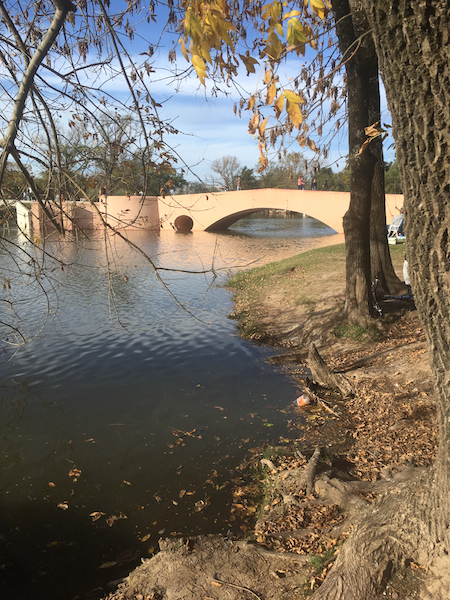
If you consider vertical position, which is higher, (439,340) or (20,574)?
(439,340)

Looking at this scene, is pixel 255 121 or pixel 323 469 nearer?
pixel 255 121

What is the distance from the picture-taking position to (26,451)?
5.68 meters

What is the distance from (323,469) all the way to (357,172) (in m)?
5.69

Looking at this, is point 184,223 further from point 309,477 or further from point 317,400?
point 309,477

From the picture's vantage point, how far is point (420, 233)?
2.09 metres

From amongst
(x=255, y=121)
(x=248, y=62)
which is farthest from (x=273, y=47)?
(x=255, y=121)

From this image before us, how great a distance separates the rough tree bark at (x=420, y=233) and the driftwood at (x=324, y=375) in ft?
13.4

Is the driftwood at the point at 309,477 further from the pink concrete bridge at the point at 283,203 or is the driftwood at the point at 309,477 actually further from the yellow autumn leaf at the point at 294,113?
the pink concrete bridge at the point at 283,203

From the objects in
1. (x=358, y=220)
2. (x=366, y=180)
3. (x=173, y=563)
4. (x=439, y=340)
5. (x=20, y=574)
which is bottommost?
(x=20, y=574)

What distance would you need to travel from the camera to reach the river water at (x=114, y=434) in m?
4.04

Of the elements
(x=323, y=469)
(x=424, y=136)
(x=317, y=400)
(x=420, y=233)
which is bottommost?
(x=317, y=400)

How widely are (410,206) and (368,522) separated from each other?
6.76 feet

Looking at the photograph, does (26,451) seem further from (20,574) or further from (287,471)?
(287,471)

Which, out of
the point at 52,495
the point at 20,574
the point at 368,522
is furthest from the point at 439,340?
the point at 52,495
